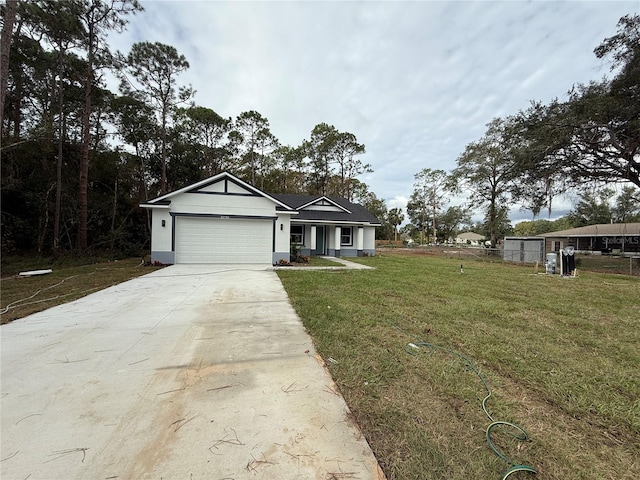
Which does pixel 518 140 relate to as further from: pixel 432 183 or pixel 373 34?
pixel 432 183

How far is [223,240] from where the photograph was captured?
39.7ft

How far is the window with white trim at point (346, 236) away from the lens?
720 inches

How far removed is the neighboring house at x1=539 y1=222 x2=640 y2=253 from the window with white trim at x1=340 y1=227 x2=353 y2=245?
1651cm

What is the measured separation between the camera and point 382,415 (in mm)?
2191

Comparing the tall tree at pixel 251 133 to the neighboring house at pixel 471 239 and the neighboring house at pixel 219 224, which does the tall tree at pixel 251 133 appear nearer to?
the neighboring house at pixel 219 224

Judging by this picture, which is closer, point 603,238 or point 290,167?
point 603,238

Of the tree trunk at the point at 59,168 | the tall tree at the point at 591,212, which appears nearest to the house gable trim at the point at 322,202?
the tree trunk at the point at 59,168

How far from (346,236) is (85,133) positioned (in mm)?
15549

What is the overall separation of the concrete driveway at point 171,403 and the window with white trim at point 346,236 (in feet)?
46.1

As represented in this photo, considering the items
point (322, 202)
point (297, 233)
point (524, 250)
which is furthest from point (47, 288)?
point (524, 250)

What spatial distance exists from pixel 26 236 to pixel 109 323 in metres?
17.6

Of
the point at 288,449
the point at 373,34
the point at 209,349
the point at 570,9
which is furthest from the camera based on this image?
the point at 373,34

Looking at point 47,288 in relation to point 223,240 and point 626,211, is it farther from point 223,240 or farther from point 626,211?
point 626,211

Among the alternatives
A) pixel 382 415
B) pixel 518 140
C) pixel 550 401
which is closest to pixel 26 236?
pixel 382 415
